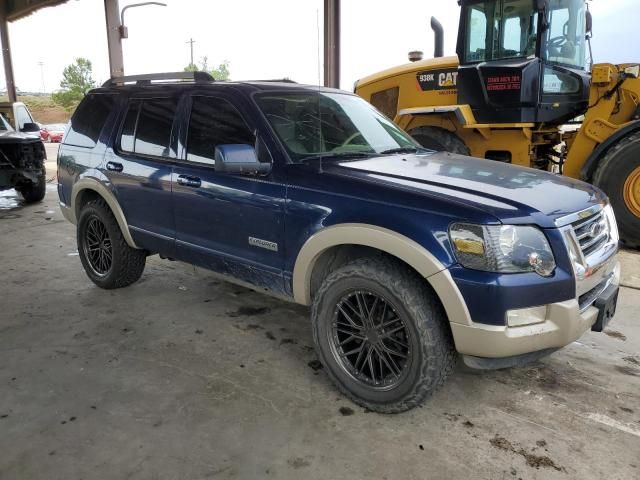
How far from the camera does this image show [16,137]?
853 centimetres

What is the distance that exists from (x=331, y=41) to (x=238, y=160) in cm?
860

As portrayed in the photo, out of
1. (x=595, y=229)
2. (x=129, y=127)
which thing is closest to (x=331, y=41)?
(x=129, y=127)

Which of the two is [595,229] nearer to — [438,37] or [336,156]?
[336,156]

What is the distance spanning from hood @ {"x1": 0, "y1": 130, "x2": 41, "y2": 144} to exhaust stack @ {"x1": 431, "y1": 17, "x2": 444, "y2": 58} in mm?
6891

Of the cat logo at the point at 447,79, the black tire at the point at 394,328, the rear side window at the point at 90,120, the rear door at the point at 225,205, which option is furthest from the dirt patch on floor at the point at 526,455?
the cat logo at the point at 447,79

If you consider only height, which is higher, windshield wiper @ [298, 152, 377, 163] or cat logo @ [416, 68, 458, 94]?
cat logo @ [416, 68, 458, 94]

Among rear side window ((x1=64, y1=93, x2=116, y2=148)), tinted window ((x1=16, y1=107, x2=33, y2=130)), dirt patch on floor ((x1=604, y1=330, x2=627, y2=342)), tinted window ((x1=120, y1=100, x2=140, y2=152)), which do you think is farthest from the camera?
tinted window ((x1=16, y1=107, x2=33, y2=130))

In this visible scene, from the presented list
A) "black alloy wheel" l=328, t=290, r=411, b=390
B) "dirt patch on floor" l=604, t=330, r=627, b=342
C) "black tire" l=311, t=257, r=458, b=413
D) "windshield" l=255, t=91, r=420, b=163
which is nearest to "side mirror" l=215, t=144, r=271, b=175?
"windshield" l=255, t=91, r=420, b=163

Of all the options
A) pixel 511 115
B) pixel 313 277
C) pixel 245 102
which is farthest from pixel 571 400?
pixel 511 115

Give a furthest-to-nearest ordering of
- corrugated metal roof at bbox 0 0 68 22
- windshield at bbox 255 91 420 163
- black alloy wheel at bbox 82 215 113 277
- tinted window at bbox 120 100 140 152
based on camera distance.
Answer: corrugated metal roof at bbox 0 0 68 22 < black alloy wheel at bbox 82 215 113 277 < tinted window at bbox 120 100 140 152 < windshield at bbox 255 91 420 163

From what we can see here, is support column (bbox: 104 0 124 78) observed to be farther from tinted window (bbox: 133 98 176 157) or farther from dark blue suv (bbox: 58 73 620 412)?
tinted window (bbox: 133 98 176 157)

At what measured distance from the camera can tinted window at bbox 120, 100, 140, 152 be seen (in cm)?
414

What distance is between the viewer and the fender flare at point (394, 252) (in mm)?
2379

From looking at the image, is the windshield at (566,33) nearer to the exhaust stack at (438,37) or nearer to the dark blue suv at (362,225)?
the exhaust stack at (438,37)
